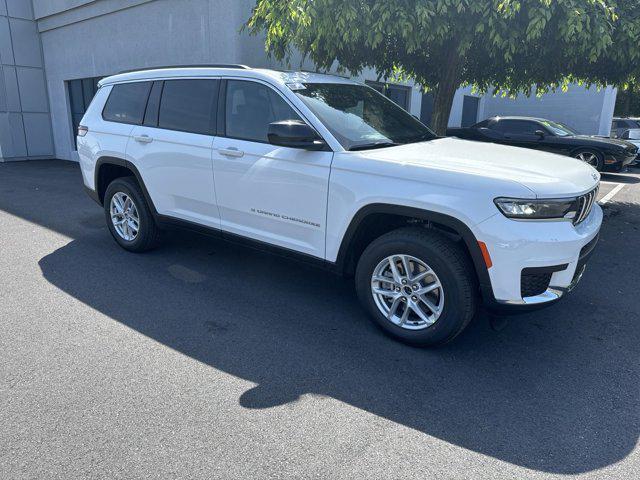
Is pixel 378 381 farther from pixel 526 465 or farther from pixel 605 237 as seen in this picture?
pixel 605 237

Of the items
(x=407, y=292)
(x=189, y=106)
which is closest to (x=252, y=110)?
(x=189, y=106)

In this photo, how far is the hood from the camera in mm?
3018

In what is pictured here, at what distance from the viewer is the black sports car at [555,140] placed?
12.1 m

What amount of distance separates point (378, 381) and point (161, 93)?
3.53 m

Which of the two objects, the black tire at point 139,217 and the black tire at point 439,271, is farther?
the black tire at point 139,217

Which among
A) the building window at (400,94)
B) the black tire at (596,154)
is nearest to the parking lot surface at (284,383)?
the black tire at (596,154)

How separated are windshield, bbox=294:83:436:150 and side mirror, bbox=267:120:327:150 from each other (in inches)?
7.0

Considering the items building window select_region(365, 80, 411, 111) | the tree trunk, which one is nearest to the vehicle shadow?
building window select_region(365, 80, 411, 111)

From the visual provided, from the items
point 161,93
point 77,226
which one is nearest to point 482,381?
point 161,93

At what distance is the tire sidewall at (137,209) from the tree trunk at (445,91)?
16.1 feet

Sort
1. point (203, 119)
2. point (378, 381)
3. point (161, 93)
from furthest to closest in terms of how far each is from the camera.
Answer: point (161, 93) < point (203, 119) < point (378, 381)

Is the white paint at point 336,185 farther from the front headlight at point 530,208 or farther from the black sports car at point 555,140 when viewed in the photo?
the black sports car at point 555,140

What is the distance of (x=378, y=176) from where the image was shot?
11.0 feet

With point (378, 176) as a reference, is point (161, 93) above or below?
above
